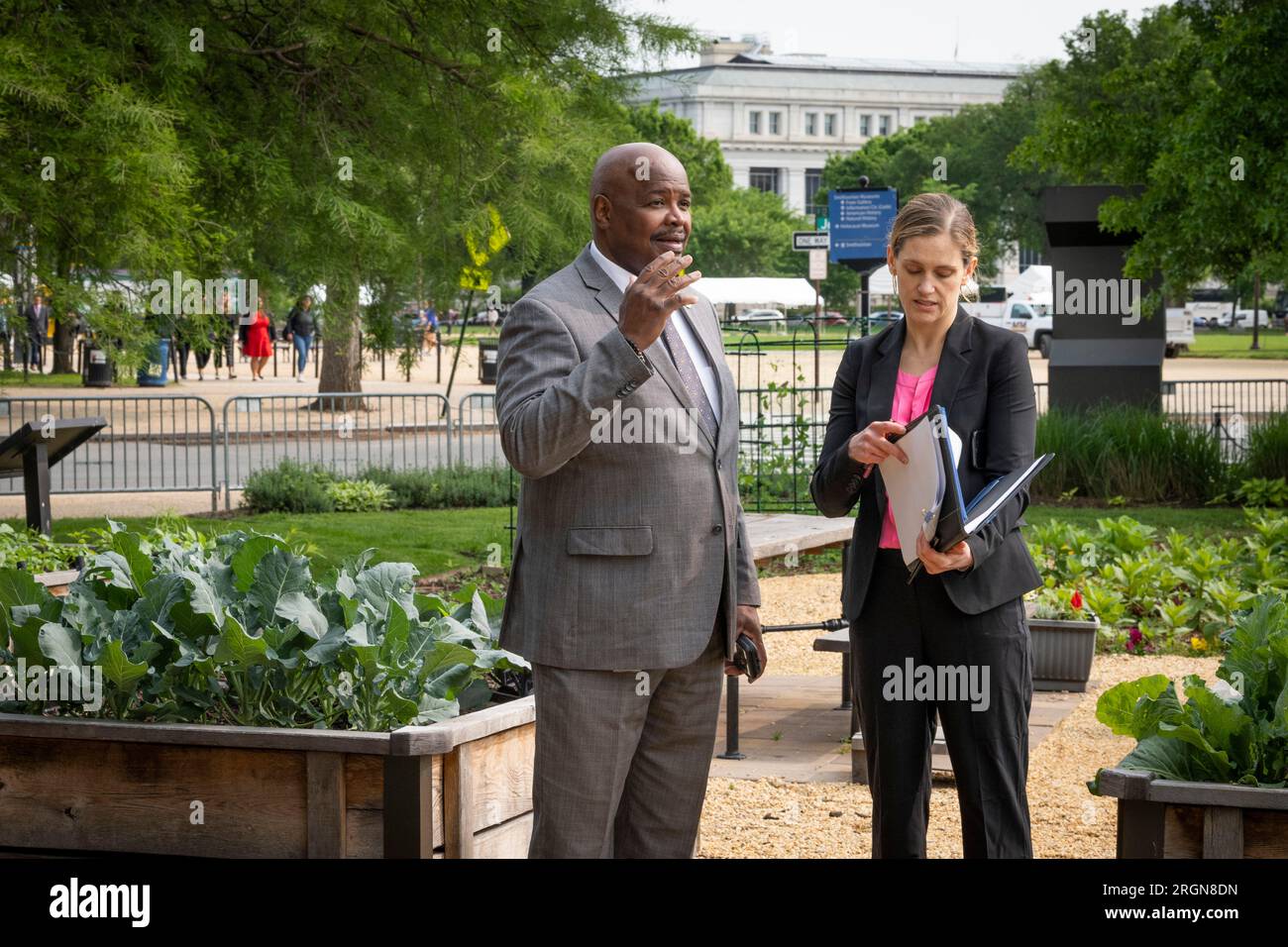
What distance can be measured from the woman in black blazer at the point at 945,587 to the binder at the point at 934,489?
0.06m

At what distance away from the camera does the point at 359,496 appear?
48.4ft

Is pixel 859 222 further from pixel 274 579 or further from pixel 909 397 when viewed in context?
pixel 909 397

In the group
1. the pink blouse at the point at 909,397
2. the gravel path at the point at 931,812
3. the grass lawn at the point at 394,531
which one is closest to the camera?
the pink blouse at the point at 909,397

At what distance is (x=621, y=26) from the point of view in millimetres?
12000

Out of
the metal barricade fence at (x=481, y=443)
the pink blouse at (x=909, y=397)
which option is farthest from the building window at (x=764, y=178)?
the pink blouse at (x=909, y=397)

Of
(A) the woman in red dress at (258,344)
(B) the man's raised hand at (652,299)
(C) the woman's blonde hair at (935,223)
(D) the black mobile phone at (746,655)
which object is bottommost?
(D) the black mobile phone at (746,655)

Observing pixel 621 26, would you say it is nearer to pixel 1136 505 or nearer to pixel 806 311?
pixel 1136 505

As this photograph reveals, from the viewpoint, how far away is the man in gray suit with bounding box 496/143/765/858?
11.4 feet

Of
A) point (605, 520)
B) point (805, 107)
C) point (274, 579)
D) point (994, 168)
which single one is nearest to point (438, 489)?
point (274, 579)

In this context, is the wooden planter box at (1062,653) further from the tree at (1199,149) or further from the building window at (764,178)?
the building window at (764,178)

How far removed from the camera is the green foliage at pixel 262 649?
14.1ft

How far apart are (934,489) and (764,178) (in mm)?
134135
